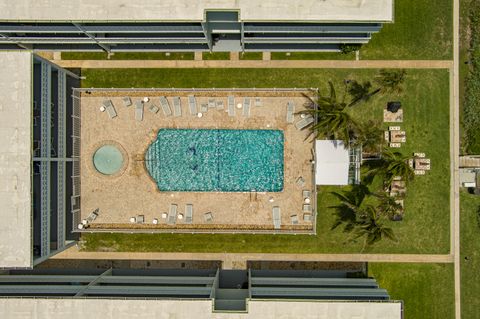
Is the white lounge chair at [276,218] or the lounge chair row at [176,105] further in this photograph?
the lounge chair row at [176,105]

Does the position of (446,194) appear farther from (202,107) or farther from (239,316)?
(202,107)

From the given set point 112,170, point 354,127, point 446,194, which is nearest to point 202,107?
point 112,170

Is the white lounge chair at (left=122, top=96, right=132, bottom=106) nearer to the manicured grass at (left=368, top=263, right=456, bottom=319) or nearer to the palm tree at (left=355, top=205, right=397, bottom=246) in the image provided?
the palm tree at (left=355, top=205, right=397, bottom=246)

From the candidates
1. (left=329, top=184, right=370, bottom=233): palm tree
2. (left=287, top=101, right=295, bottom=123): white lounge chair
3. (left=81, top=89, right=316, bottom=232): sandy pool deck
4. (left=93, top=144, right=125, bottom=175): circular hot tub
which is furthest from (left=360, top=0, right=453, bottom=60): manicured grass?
(left=93, top=144, right=125, bottom=175): circular hot tub

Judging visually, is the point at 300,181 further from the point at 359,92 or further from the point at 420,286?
the point at 420,286

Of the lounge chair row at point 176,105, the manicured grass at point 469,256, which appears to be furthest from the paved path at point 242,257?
the lounge chair row at point 176,105

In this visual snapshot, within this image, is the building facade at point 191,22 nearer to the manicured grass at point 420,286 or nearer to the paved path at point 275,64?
the paved path at point 275,64
